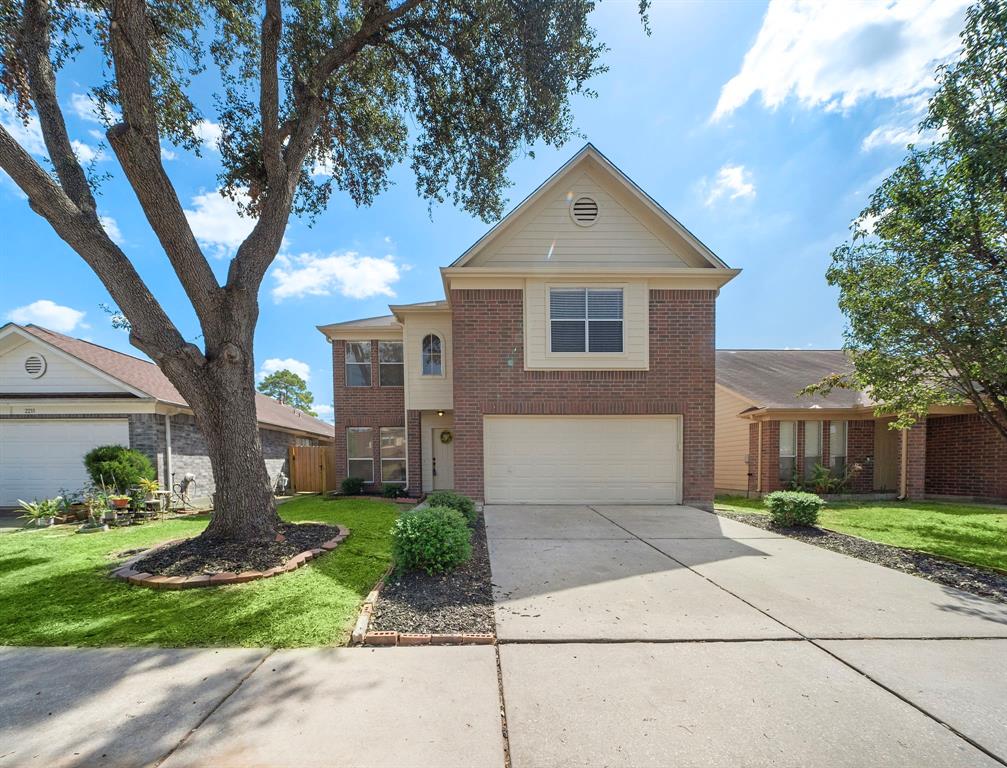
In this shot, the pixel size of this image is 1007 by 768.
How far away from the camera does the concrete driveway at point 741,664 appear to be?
220 cm

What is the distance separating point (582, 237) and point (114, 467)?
41.2 feet

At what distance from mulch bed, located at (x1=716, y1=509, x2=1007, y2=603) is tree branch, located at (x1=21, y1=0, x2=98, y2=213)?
1149 centimetres

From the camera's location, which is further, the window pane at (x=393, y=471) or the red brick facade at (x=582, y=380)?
the window pane at (x=393, y=471)

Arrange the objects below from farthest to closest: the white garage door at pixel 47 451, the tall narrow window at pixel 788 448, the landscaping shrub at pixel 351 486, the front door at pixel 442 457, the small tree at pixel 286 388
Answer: the small tree at pixel 286 388 < the front door at pixel 442 457 < the landscaping shrub at pixel 351 486 < the tall narrow window at pixel 788 448 < the white garage door at pixel 47 451

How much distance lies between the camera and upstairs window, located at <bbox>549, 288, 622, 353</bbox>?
888 cm

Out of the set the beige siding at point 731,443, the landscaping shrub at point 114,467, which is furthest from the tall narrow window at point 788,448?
the landscaping shrub at point 114,467

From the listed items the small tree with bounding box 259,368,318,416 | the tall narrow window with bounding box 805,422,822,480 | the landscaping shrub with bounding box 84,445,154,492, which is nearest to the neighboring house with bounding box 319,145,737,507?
the tall narrow window with bounding box 805,422,822,480

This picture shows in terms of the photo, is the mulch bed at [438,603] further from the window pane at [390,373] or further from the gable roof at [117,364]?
the window pane at [390,373]

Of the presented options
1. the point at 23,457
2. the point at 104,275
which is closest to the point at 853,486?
the point at 104,275

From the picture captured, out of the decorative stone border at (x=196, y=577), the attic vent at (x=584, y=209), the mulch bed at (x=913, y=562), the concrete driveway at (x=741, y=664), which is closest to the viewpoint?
the concrete driveway at (x=741, y=664)

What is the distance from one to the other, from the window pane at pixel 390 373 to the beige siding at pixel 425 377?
Result: 174cm

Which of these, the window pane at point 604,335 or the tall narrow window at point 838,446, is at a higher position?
the window pane at point 604,335

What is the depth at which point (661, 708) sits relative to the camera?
2.46m

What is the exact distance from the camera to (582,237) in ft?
30.5
